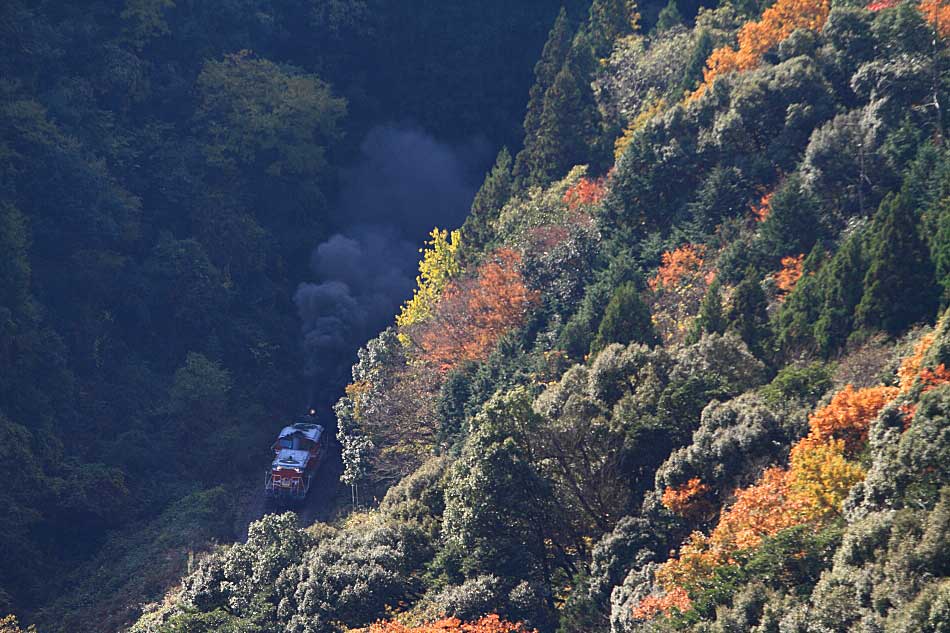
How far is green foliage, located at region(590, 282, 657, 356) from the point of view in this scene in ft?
166

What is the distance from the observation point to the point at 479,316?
63.3 meters

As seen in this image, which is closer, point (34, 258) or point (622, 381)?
point (622, 381)

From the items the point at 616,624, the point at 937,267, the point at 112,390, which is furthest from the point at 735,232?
the point at 112,390

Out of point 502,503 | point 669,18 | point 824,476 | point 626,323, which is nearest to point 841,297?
point 626,323

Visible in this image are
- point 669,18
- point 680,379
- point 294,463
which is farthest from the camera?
point 669,18

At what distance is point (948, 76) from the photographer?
5359 centimetres

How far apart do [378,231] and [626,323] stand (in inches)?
1502

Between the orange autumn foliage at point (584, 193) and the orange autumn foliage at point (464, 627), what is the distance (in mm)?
32710

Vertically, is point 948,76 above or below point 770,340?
above

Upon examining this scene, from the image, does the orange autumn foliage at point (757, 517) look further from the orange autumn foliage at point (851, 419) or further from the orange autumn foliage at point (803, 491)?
the orange autumn foliage at point (851, 419)

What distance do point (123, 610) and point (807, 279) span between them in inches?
1310

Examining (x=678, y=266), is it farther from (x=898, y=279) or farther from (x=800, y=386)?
(x=800, y=386)

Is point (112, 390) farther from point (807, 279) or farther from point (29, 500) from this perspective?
point (807, 279)

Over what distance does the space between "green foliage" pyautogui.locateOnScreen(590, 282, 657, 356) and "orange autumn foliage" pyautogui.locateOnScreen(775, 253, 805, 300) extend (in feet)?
18.8
